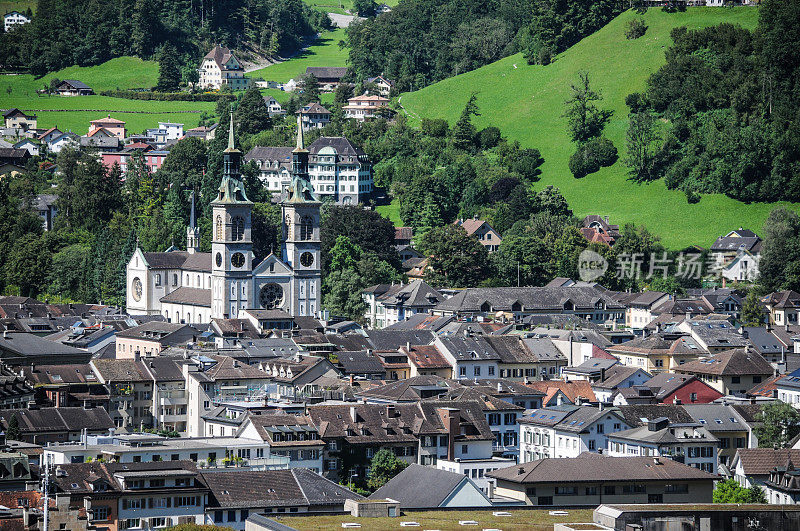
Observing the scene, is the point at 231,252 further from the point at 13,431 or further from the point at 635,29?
the point at 635,29

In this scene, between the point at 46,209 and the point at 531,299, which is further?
the point at 46,209

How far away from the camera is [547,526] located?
Answer: 179 ft

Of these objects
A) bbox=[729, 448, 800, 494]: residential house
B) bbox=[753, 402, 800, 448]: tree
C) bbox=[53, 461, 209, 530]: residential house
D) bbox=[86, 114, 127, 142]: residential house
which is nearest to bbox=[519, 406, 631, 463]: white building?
bbox=[753, 402, 800, 448]: tree

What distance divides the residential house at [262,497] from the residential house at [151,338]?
46.2 meters

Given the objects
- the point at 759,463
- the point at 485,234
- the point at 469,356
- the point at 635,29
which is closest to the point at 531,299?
the point at 485,234

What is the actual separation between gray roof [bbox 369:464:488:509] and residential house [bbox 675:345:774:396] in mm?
36639

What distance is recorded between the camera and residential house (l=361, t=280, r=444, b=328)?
429 feet

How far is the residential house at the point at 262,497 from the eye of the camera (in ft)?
197

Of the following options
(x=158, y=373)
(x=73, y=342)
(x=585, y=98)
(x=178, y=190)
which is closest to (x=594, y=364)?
(x=158, y=373)

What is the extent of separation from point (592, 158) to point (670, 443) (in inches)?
3639

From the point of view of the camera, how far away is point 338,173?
16888cm

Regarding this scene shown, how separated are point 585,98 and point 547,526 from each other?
4898 inches

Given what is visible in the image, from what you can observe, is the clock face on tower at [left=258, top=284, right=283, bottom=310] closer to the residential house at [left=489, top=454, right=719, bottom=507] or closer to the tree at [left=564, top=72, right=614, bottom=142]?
the tree at [left=564, top=72, right=614, bottom=142]

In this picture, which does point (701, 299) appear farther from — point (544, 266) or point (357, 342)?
point (357, 342)
